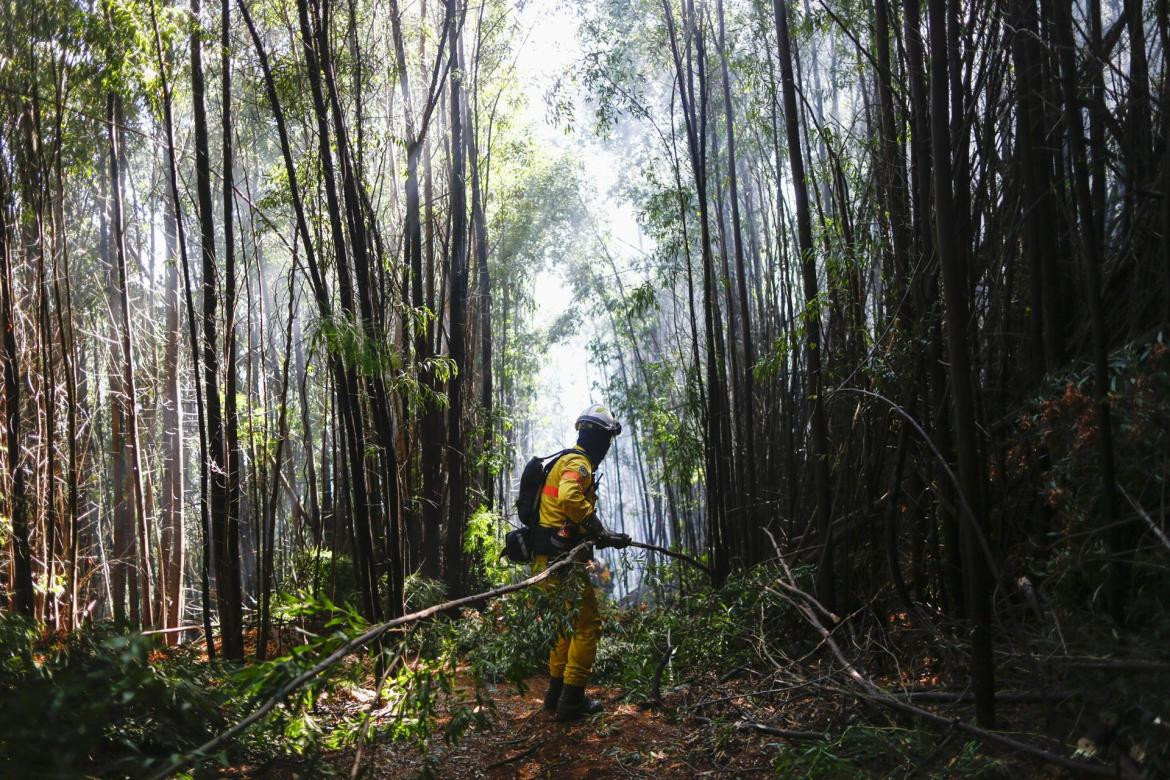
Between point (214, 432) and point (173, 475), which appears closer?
point (214, 432)

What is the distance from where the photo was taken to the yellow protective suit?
3.48 metres

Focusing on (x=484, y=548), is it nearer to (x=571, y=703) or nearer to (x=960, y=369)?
(x=571, y=703)

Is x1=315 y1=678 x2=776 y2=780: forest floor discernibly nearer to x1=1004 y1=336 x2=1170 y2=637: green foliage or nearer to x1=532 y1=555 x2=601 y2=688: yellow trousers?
x1=532 y1=555 x2=601 y2=688: yellow trousers

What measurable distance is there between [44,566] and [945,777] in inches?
203

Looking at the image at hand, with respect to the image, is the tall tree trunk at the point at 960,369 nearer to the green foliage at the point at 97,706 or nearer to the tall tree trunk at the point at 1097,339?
the tall tree trunk at the point at 1097,339

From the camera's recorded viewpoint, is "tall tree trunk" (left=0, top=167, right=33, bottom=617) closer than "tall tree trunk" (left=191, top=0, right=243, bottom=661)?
Yes

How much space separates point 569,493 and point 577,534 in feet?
0.66

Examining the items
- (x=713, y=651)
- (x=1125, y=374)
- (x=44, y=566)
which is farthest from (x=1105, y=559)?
(x=44, y=566)

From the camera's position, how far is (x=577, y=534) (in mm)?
3656

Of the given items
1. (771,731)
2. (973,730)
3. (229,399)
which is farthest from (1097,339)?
(229,399)

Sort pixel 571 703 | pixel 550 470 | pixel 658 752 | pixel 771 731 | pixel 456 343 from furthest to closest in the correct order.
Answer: pixel 456 343, pixel 550 470, pixel 571 703, pixel 658 752, pixel 771 731

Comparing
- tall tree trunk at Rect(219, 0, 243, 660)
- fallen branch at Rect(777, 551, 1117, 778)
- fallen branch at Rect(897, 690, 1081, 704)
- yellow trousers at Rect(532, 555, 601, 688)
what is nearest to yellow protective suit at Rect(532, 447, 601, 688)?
yellow trousers at Rect(532, 555, 601, 688)

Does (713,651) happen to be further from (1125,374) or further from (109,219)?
(109,219)

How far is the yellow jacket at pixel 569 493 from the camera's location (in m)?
3.64
